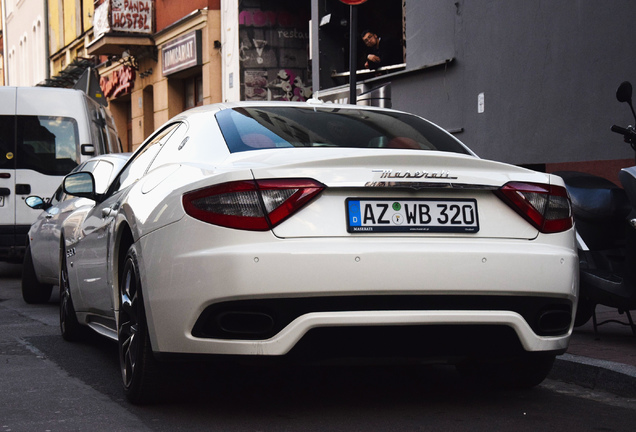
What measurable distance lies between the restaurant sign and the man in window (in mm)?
6790

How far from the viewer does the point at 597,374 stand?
5406mm

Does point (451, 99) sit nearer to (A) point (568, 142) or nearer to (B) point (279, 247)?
(A) point (568, 142)

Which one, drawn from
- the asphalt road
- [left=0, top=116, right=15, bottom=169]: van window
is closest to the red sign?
[left=0, top=116, right=15, bottom=169]: van window

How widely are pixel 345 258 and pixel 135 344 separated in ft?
3.98

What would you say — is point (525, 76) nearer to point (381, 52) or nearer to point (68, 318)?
point (381, 52)

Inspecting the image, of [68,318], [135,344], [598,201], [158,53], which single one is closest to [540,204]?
[135,344]

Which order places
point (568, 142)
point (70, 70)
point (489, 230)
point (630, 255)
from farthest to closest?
point (70, 70) → point (568, 142) → point (630, 255) → point (489, 230)

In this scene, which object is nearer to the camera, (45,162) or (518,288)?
(518,288)

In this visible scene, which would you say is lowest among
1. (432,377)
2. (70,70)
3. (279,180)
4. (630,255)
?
(432,377)

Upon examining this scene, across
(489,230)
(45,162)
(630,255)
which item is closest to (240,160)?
(489,230)

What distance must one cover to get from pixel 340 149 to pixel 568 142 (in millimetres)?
7806

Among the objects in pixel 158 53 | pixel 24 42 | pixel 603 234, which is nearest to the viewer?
pixel 603 234

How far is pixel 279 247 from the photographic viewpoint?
4016 mm

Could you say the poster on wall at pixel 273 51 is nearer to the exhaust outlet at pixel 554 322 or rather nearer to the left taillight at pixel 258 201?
the exhaust outlet at pixel 554 322
